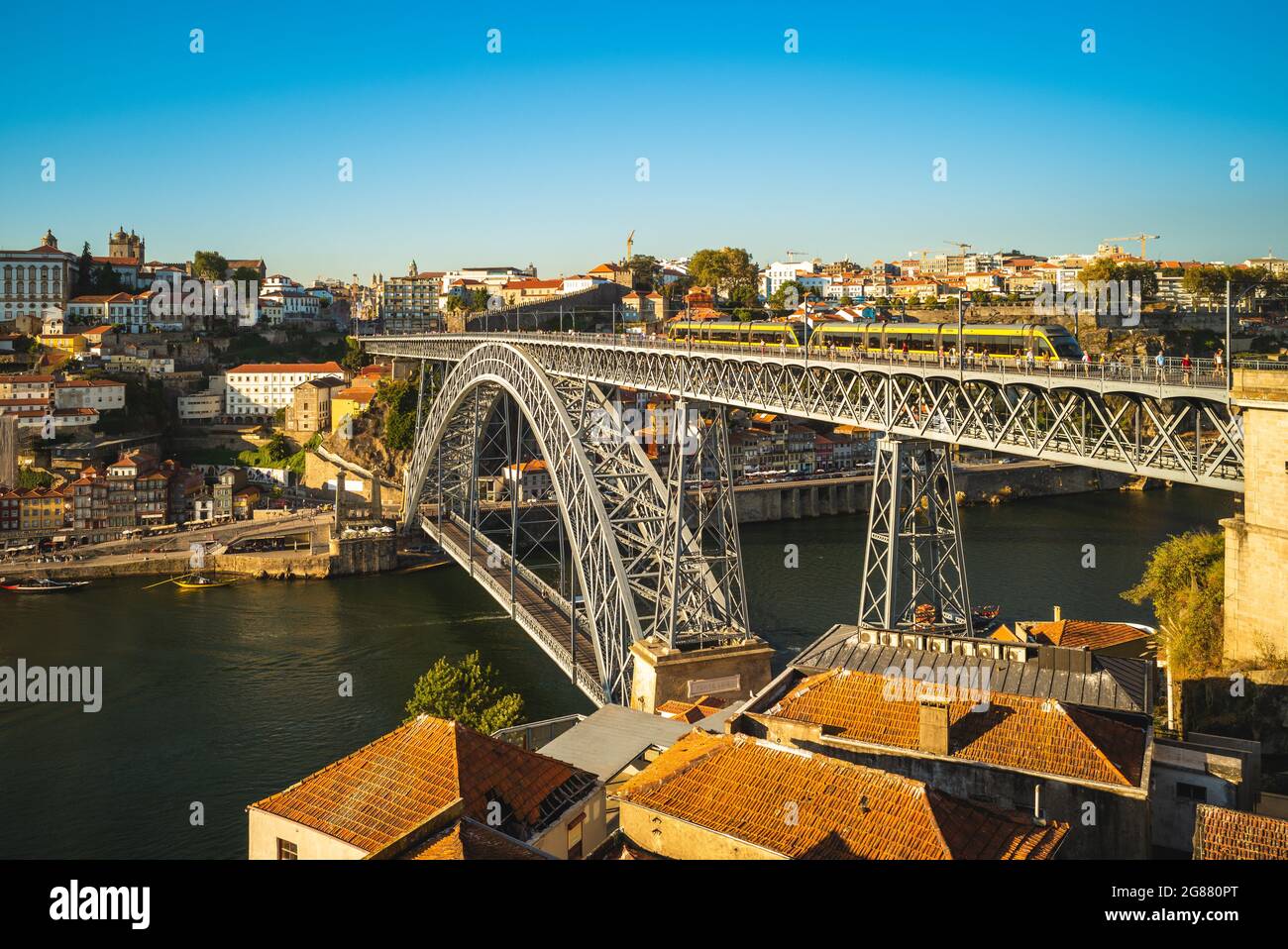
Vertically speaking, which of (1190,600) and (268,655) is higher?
(1190,600)

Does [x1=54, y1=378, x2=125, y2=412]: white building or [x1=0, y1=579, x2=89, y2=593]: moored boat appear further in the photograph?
[x1=54, y1=378, x2=125, y2=412]: white building

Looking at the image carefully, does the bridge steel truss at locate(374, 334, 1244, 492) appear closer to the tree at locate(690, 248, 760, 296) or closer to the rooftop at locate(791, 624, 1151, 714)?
the rooftop at locate(791, 624, 1151, 714)

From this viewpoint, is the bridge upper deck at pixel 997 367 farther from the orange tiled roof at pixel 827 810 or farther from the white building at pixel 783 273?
the white building at pixel 783 273

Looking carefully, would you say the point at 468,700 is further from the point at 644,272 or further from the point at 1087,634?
the point at 644,272

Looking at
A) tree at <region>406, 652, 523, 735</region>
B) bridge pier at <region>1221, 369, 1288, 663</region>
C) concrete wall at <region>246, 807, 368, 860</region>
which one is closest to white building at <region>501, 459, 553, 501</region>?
tree at <region>406, 652, 523, 735</region>

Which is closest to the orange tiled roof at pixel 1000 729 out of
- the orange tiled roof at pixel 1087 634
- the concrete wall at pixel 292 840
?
the concrete wall at pixel 292 840

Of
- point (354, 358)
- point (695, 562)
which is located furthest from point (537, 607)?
point (354, 358)
